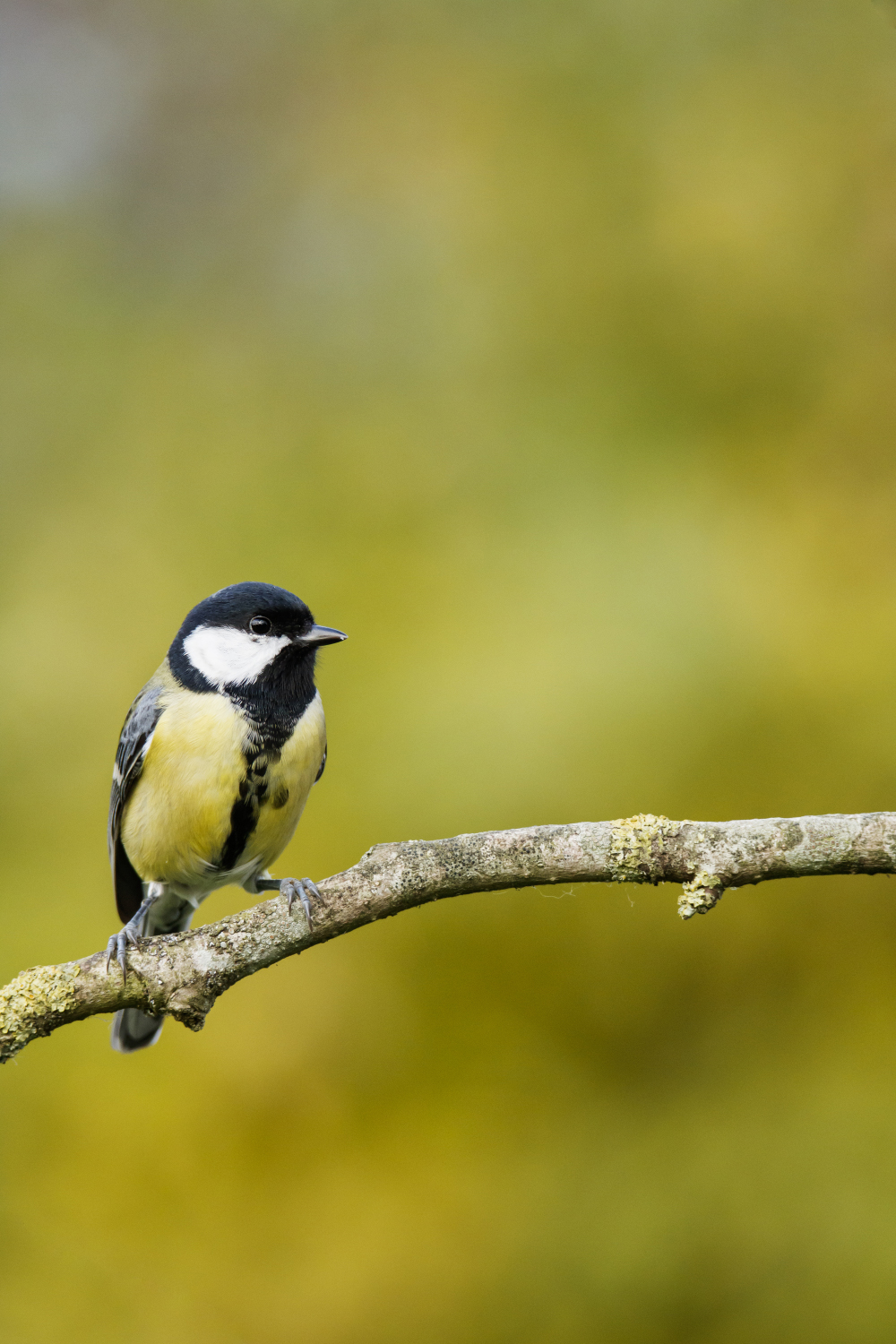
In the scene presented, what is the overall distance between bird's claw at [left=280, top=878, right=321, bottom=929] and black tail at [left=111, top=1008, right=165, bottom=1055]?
47.6 inches

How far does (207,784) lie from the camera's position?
2.54 metres

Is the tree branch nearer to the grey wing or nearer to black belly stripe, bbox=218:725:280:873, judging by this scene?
black belly stripe, bbox=218:725:280:873

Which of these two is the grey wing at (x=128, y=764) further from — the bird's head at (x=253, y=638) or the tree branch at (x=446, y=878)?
the tree branch at (x=446, y=878)

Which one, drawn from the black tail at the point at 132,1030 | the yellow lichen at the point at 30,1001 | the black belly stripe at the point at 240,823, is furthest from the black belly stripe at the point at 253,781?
the black tail at the point at 132,1030

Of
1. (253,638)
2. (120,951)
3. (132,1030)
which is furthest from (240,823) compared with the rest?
(132,1030)

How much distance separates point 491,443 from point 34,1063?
136 inches

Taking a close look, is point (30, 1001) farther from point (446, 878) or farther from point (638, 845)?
point (638, 845)

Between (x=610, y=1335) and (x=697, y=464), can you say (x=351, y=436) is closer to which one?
(x=697, y=464)

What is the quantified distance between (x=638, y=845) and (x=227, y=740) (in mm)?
1152

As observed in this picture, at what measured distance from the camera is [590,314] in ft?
18.8

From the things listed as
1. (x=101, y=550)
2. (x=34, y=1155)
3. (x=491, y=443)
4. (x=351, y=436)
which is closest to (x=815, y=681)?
(x=491, y=443)

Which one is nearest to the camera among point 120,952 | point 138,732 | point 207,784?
point 120,952

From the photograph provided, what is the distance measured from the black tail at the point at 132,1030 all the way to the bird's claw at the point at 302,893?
1209 millimetres

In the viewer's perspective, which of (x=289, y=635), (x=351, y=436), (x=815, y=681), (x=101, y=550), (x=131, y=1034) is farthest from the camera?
(x=351, y=436)
